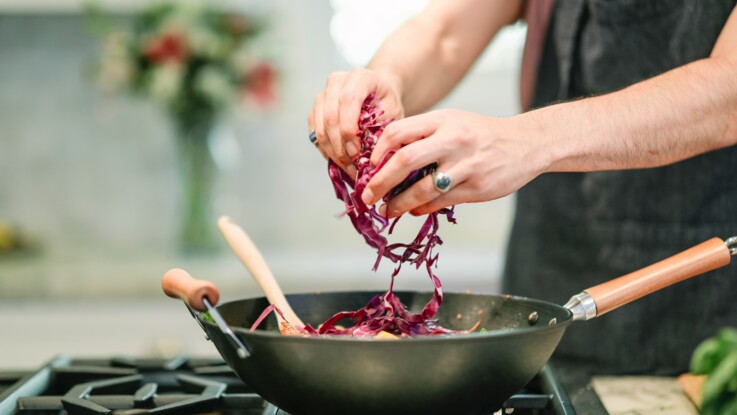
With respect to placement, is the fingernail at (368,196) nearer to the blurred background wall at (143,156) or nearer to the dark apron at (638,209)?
the dark apron at (638,209)

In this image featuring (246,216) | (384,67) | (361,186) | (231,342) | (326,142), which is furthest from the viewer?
(246,216)

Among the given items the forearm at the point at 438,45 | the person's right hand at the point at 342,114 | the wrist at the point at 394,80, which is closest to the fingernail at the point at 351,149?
the person's right hand at the point at 342,114

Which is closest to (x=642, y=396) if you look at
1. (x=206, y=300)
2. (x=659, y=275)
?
(x=659, y=275)

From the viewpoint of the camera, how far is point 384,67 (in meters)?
1.37

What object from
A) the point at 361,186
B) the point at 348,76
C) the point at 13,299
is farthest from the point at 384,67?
the point at 13,299

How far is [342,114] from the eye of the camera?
102 cm

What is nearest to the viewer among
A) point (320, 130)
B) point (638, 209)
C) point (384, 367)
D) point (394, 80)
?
point (384, 367)

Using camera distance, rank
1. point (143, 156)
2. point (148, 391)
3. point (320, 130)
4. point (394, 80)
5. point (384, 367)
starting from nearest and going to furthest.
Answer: point (384, 367)
point (148, 391)
point (320, 130)
point (394, 80)
point (143, 156)

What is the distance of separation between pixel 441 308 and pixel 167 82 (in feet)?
5.58

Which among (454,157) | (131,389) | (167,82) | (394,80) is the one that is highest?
(167,82)

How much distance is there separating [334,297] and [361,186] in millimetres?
170

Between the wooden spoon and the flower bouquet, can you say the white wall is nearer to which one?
the flower bouquet

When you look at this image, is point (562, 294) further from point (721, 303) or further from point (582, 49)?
point (582, 49)

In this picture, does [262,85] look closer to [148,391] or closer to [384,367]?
[148,391]
